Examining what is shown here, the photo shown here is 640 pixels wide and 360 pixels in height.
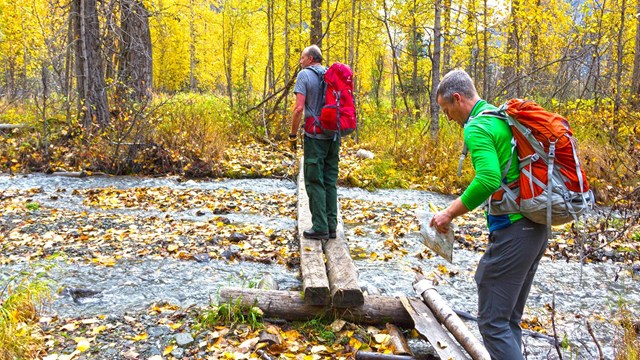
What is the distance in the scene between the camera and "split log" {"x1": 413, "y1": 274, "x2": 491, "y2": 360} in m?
3.41

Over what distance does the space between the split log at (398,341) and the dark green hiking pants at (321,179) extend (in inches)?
75.6

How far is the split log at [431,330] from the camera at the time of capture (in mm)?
3535

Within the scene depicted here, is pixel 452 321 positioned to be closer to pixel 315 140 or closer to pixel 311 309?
pixel 311 309

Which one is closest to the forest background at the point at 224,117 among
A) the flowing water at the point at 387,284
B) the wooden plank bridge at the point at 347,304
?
the flowing water at the point at 387,284

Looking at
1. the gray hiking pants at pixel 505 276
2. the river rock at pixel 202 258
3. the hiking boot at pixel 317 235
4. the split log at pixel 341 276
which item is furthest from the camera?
the river rock at pixel 202 258

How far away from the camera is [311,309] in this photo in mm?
4312

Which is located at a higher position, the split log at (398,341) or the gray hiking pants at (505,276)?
the gray hiking pants at (505,276)

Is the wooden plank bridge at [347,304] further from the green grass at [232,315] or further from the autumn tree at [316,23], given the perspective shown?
the autumn tree at [316,23]

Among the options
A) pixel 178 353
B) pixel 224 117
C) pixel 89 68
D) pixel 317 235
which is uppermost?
pixel 89 68

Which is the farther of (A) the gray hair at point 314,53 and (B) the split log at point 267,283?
(A) the gray hair at point 314,53

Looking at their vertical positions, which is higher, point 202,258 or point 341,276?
point 341,276

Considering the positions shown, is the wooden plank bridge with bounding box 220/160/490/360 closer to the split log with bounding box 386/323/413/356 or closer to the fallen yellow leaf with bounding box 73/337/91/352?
the split log with bounding box 386/323/413/356

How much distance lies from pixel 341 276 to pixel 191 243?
2858mm

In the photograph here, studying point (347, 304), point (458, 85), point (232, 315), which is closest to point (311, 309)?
point (347, 304)
